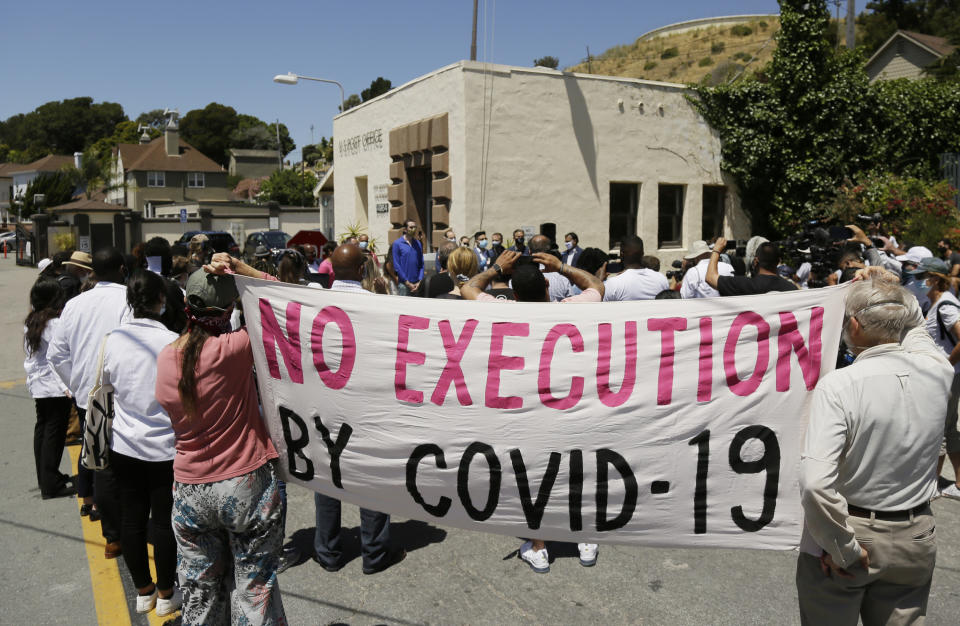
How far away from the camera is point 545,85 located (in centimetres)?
1580

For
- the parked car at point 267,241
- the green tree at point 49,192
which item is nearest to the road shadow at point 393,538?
the parked car at point 267,241

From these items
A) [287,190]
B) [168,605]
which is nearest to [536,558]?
[168,605]

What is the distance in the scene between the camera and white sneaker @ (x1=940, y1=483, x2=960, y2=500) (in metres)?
5.39

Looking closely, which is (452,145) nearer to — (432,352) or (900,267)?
(900,267)

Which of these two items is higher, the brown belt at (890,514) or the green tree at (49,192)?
the green tree at (49,192)

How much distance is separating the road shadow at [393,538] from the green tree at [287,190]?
6543 centimetres

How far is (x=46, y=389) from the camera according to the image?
550 centimetres

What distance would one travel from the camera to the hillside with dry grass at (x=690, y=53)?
46375 mm

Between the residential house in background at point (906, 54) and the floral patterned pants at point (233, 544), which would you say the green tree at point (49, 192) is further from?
the floral patterned pants at point (233, 544)

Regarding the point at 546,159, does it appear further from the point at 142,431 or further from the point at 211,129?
the point at 211,129

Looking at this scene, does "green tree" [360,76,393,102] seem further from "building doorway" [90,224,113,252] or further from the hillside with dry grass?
"building doorway" [90,224,113,252]


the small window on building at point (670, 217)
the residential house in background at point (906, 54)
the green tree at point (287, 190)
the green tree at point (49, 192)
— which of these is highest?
the residential house in background at point (906, 54)

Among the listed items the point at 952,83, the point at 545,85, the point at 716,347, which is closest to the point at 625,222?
the point at 545,85

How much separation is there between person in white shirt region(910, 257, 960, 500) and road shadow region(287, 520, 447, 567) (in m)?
3.71
